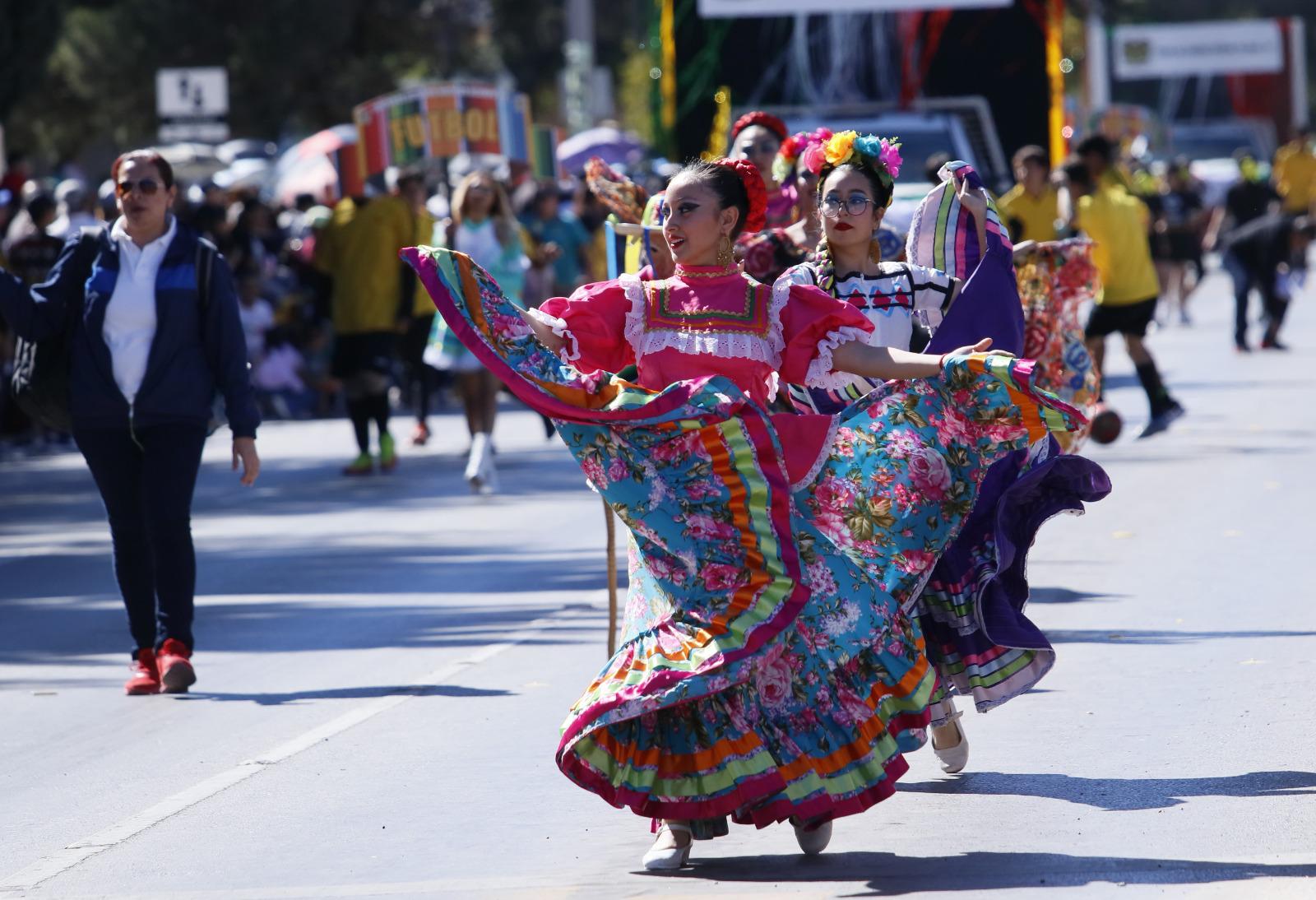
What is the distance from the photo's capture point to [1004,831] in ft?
20.8

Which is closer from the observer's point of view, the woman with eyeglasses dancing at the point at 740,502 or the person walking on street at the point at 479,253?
the woman with eyeglasses dancing at the point at 740,502

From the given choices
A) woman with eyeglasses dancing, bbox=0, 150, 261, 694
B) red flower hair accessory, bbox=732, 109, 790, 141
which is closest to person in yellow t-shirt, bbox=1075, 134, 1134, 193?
red flower hair accessory, bbox=732, 109, 790, 141

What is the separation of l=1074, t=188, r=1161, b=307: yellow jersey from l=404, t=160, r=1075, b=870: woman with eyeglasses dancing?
941 centimetres

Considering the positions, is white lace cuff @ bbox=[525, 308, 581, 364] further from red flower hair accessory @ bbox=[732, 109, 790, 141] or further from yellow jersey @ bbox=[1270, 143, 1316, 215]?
yellow jersey @ bbox=[1270, 143, 1316, 215]

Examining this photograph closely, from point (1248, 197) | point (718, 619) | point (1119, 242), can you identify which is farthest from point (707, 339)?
point (1248, 197)

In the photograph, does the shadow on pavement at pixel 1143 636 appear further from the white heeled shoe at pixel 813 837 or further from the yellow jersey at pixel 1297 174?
the yellow jersey at pixel 1297 174

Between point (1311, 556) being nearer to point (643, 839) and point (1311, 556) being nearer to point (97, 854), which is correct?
point (643, 839)

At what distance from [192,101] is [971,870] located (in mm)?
20618

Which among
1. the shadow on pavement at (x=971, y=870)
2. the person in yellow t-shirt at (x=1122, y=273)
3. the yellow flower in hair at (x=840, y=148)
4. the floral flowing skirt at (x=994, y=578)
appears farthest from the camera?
the person in yellow t-shirt at (x=1122, y=273)

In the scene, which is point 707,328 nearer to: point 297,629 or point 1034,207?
point 297,629

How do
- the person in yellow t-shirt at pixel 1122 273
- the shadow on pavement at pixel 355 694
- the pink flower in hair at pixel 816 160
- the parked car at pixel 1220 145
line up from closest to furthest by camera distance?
1. the pink flower in hair at pixel 816 160
2. the shadow on pavement at pixel 355 694
3. the person in yellow t-shirt at pixel 1122 273
4. the parked car at pixel 1220 145

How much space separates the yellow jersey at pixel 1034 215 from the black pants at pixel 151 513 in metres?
9.00

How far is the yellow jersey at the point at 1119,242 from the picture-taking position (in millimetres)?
15617

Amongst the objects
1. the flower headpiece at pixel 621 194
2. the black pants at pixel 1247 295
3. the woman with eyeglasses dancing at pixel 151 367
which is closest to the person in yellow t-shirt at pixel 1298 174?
the black pants at pixel 1247 295
